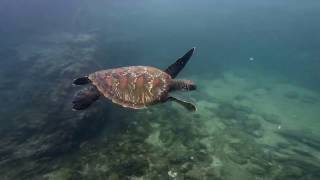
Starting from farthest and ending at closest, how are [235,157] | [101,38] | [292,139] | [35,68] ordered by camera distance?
1. [101,38]
2. [35,68]
3. [292,139]
4. [235,157]

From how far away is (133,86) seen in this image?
251 inches

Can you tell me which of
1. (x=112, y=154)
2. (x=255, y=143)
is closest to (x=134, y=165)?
(x=112, y=154)

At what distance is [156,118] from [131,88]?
11.4ft

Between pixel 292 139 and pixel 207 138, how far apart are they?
108 inches

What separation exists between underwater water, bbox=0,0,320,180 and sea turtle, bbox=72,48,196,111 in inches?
53.6

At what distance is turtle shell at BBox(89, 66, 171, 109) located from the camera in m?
6.32

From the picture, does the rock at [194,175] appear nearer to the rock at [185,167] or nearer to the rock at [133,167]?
the rock at [185,167]

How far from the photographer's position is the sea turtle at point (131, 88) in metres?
6.32

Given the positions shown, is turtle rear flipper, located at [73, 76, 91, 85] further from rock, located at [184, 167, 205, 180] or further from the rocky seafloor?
rock, located at [184, 167, 205, 180]

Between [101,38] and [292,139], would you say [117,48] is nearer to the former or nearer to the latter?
[101,38]

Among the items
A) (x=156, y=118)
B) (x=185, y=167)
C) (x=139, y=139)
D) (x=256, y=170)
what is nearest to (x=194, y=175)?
(x=185, y=167)

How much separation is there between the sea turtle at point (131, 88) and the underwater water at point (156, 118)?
1.36 metres

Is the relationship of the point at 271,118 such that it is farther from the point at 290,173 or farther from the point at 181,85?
the point at 181,85

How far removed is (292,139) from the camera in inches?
380
